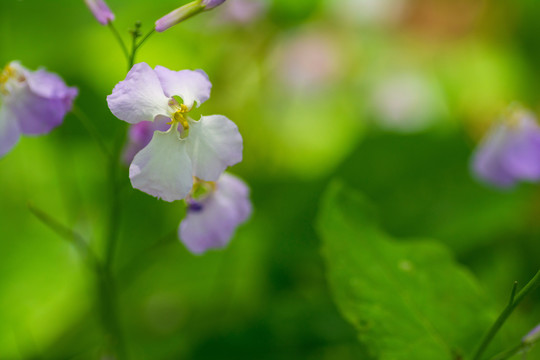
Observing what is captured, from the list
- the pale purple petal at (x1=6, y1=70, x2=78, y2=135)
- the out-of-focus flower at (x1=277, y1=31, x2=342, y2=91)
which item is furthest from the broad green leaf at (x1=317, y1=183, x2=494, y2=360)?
the out-of-focus flower at (x1=277, y1=31, x2=342, y2=91)

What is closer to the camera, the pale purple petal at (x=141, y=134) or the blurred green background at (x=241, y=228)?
the pale purple petal at (x=141, y=134)

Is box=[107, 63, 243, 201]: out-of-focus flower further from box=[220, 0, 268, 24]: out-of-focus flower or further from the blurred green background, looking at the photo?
box=[220, 0, 268, 24]: out-of-focus flower

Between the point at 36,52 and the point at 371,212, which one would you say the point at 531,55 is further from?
the point at 36,52

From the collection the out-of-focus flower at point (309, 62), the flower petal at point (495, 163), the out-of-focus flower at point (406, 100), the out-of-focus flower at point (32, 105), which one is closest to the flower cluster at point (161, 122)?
the out-of-focus flower at point (32, 105)

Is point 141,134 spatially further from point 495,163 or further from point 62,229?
point 495,163

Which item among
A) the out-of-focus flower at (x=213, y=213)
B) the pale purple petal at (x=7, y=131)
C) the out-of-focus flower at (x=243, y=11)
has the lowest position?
the out-of-focus flower at (x=213, y=213)

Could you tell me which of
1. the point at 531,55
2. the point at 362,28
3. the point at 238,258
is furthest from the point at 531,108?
the point at 238,258

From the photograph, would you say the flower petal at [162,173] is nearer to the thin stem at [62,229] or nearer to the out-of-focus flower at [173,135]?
the out-of-focus flower at [173,135]
